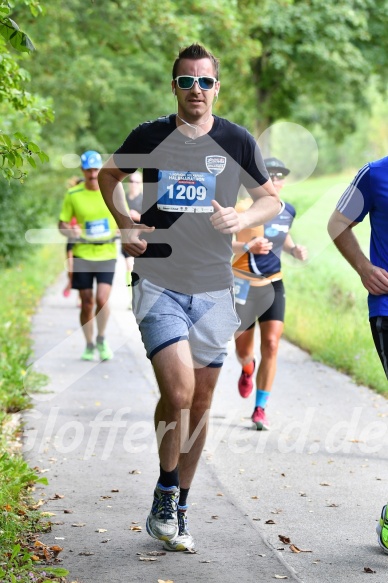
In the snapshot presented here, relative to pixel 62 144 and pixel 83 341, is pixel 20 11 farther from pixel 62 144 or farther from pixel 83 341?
pixel 62 144

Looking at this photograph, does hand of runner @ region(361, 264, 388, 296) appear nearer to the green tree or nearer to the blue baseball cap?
the green tree

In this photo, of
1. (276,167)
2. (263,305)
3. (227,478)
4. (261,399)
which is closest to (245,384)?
(261,399)

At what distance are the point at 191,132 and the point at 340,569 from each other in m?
2.22

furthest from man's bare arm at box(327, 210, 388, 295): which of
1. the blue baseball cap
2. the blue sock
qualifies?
the blue baseball cap

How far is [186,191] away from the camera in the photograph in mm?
5156

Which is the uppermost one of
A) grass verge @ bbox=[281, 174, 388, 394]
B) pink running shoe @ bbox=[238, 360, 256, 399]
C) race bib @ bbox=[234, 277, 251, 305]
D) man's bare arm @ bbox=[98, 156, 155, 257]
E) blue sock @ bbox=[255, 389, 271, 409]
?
man's bare arm @ bbox=[98, 156, 155, 257]

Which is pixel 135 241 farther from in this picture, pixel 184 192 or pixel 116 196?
pixel 116 196

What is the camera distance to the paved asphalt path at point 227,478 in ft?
16.9

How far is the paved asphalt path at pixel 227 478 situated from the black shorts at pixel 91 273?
2.99 ft

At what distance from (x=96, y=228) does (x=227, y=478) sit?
5300 millimetres

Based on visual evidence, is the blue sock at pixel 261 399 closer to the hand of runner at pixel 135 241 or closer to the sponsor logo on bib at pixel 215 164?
the hand of runner at pixel 135 241

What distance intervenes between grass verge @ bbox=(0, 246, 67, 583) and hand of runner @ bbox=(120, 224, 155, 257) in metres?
1.37

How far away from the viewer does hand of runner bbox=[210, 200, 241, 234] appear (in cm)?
500

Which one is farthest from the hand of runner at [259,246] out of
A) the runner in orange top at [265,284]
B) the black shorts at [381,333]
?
the black shorts at [381,333]
